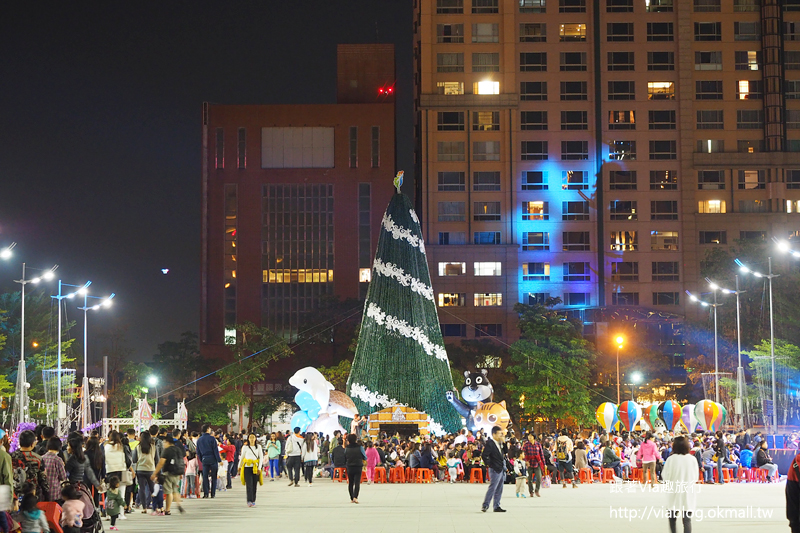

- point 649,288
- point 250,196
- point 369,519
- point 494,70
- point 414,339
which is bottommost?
point 369,519

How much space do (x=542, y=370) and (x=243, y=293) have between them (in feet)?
148

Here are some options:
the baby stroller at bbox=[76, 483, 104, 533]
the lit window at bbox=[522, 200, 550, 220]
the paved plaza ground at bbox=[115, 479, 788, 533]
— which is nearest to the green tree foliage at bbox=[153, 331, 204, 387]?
the lit window at bbox=[522, 200, 550, 220]

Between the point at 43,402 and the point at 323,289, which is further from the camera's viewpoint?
the point at 323,289

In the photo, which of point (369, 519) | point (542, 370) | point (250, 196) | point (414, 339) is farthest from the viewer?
point (250, 196)

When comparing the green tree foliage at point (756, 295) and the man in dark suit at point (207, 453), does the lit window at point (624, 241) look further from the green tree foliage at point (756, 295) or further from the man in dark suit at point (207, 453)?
the man in dark suit at point (207, 453)

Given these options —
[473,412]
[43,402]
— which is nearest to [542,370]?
[473,412]

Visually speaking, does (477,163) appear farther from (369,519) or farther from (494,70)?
(369,519)

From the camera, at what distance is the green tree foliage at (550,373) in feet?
194

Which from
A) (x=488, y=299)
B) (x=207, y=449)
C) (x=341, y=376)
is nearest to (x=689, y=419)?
(x=341, y=376)

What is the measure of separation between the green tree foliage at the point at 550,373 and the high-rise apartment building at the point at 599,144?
2346 centimetres

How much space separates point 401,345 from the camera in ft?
127

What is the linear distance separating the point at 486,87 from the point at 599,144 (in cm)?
1186

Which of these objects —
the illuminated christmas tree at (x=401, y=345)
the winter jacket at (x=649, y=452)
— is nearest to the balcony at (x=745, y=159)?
the illuminated christmas tree at (x=401, y=345)

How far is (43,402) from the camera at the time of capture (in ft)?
197
